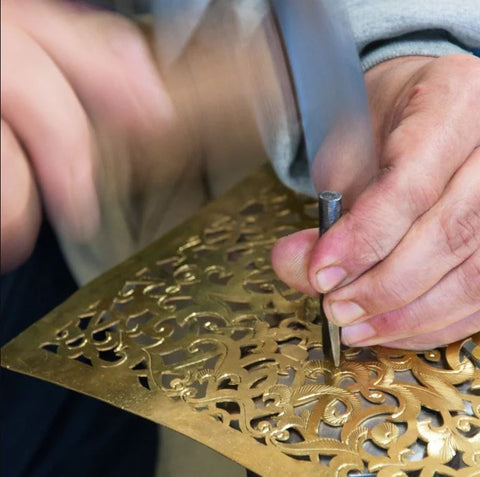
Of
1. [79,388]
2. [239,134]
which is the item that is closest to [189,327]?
[79,388]

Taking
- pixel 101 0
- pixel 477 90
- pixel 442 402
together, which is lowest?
pixel 442 402

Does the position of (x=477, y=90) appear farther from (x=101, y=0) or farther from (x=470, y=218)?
(x=101, y=0)

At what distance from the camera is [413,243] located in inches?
13.0

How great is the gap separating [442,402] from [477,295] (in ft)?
0.18

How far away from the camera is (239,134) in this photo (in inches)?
9.2

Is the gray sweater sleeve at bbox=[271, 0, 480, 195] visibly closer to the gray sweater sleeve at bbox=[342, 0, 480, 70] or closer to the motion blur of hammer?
the gray sweater sleeve at bbox=[342, 0, 480, 70]

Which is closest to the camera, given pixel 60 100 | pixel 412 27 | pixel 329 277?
pixel 60 100

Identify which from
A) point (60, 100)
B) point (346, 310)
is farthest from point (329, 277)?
point (60, 100)

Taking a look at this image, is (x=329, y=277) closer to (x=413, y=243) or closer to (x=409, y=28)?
(x=413, y=243)

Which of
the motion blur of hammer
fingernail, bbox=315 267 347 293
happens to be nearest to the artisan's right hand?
the motion blur of hammer

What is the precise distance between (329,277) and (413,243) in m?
0.04

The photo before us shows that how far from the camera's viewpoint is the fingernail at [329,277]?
326mm

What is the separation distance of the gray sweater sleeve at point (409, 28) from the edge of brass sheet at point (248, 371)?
9 cm

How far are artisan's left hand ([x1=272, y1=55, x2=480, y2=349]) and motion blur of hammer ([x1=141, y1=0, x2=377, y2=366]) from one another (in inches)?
0.6
